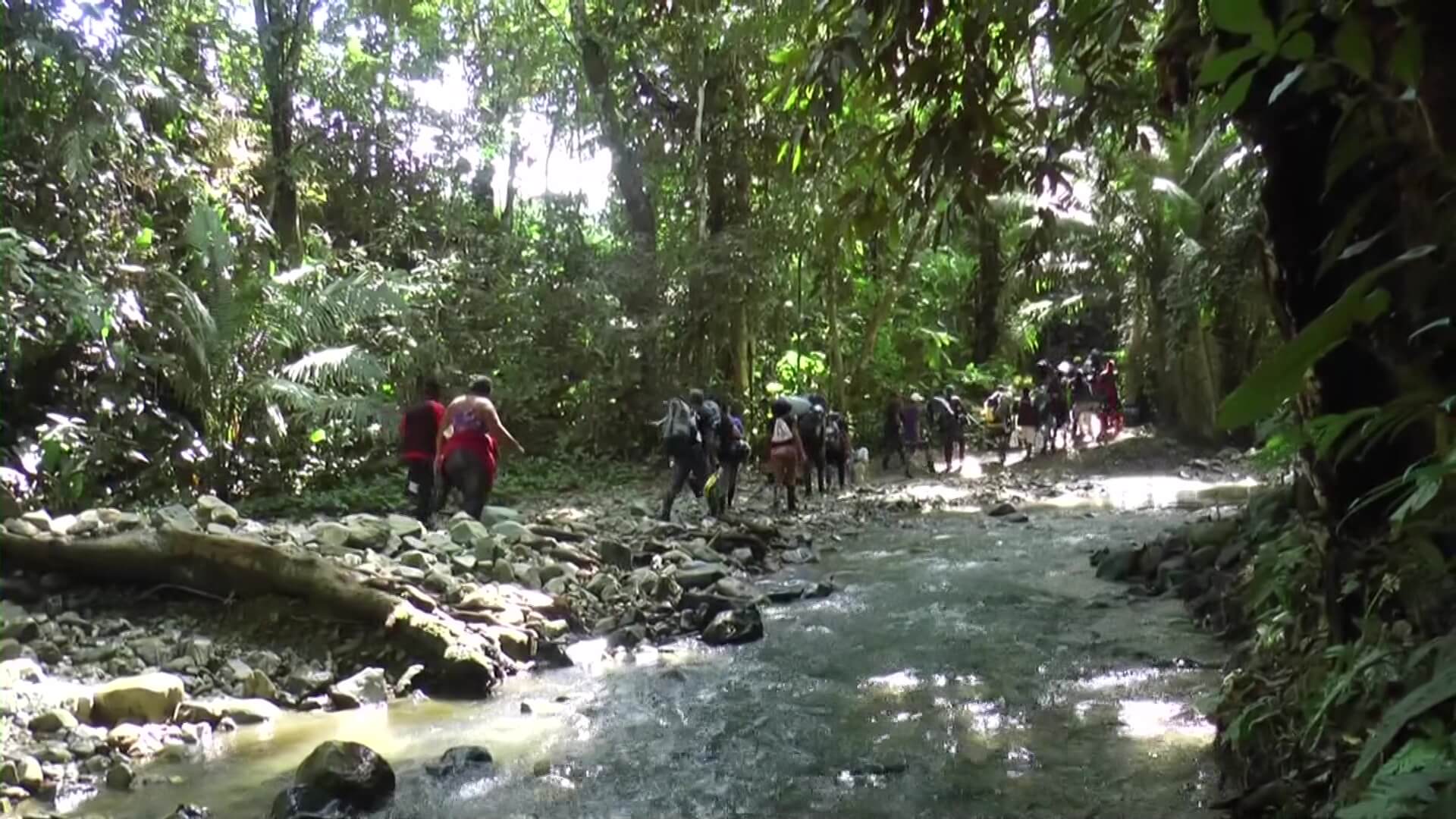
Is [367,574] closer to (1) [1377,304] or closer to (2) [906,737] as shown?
(2) [906,737]

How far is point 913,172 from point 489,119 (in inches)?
814

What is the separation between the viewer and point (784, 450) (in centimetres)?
1462

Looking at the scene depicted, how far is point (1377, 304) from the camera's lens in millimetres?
1399

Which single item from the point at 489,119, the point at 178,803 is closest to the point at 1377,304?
the point at 178,803

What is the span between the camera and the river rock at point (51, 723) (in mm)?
5668

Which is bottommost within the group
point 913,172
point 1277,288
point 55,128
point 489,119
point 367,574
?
point 367,574

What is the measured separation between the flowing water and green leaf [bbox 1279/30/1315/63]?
11.9 ft

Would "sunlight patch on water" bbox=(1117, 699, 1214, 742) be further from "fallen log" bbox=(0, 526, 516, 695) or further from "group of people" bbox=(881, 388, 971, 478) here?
"group of people" bbox=(881, 388, 971, 478)

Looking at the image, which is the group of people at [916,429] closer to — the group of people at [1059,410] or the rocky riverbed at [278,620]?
the group of people at [1059,410]

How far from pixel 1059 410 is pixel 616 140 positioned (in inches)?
401

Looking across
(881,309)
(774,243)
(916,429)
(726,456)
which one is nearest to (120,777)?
(726,456)

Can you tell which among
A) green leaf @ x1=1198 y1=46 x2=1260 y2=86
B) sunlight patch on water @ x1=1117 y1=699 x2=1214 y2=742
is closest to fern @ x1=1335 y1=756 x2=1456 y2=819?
green leaf @ x1=1198 y1=46 x2=1260 y2=86

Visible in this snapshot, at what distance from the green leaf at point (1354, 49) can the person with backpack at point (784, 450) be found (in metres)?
12.8

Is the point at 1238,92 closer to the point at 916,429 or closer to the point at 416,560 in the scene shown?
the point at 416,560
